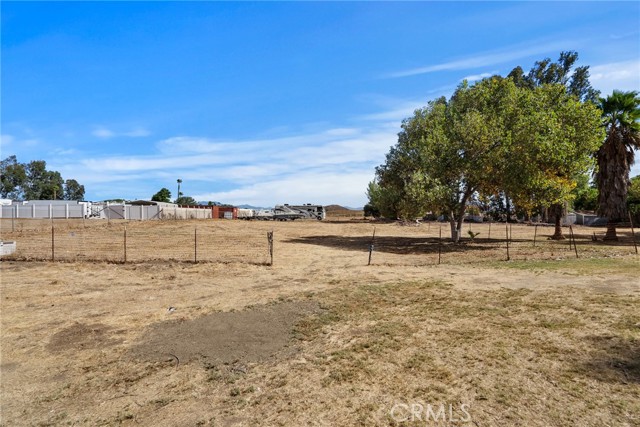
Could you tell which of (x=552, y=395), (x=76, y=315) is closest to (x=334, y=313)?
(x=552, y=395)

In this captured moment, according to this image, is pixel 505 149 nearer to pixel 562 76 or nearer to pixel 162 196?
pixel 562 76

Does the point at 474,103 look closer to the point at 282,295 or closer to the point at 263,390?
the point at 282,295

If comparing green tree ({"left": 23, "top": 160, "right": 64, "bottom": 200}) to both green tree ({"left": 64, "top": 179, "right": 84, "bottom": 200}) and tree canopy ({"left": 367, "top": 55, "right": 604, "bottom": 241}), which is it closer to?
green tree ({"left": 64, "top": 179, "right": 84, "bottom": 200})

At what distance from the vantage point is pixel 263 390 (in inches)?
200

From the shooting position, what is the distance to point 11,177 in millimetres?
93750

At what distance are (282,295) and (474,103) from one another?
68.3 feet

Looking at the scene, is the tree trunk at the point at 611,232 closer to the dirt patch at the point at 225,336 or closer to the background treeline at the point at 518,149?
the background treeline at the point at 518,149

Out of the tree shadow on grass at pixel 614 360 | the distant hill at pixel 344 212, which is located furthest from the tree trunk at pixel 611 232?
the distant hill at pixel 344 212

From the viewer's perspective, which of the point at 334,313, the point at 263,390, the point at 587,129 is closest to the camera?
the point at 263,390

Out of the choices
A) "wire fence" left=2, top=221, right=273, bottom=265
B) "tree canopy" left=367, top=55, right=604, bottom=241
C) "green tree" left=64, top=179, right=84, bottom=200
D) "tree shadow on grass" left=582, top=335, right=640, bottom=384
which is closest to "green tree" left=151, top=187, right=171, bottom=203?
"green tree" left=64, top=179, right=84, bottom=200

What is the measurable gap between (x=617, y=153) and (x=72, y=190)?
135 metres

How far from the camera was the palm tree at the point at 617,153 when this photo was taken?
24.2 m

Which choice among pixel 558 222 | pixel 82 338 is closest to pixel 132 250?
pixel 82 338

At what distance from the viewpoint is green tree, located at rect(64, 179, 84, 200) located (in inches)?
4584
